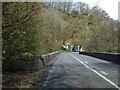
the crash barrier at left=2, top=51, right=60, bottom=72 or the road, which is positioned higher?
the crash barrier at left=2, top=51, right=60, bottom=72

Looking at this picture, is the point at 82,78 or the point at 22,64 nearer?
the point at 82,78

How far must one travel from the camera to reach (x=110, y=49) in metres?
77.2

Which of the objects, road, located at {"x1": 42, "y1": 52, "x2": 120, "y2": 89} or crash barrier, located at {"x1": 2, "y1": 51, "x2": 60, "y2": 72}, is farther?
crash barrier, located at {"x1": 2, "y1": 51, "x2": 60, "y2": 72}

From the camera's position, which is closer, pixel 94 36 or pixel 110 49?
pixel 110 49

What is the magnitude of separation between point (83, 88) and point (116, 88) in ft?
4.55

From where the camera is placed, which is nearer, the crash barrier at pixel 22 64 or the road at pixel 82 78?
the road at pixel 82 78

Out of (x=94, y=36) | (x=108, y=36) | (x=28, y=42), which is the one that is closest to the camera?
(x=28, y=42)

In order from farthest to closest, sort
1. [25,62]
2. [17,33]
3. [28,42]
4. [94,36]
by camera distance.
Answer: [94,36], [25,62], [28,42], [17,33]

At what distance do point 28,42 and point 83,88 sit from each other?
747 cm

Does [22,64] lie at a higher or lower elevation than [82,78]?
higher

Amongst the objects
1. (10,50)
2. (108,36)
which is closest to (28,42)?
(10,50)

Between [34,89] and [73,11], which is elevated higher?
[73,11]

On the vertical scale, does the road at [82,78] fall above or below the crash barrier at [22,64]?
below

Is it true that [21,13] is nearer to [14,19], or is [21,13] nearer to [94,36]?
[14,19]
